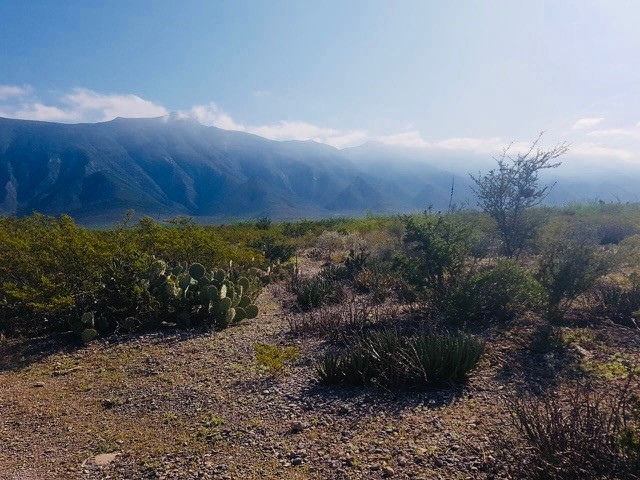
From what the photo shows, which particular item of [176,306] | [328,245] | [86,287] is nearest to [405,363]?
[176,306]

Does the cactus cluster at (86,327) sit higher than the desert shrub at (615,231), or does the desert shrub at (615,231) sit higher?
the desert shrub at (615,231)

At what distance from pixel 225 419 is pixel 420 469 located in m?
1.93

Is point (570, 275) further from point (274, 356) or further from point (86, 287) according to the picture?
point (86, 287)

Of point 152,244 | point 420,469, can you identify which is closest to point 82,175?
point 152,244

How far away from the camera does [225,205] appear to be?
412 feet

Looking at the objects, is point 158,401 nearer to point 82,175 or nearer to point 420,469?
point 420,469

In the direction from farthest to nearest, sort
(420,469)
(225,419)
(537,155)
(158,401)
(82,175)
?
(82,175), (537,155), (158,401), (225,419), (420,469)

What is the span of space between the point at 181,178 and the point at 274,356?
136 m

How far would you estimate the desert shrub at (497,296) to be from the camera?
6621mm

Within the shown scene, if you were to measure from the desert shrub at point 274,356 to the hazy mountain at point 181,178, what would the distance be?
3551 inches

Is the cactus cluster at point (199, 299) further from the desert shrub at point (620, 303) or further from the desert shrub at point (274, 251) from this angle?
the desert shrub at point (274, 251)

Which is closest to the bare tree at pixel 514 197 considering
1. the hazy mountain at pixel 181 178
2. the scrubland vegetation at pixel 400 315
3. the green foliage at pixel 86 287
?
the scrubland vegetation at pixel 400 315

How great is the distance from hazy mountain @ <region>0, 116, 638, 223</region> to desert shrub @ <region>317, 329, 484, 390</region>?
91.6m

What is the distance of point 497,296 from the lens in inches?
271
